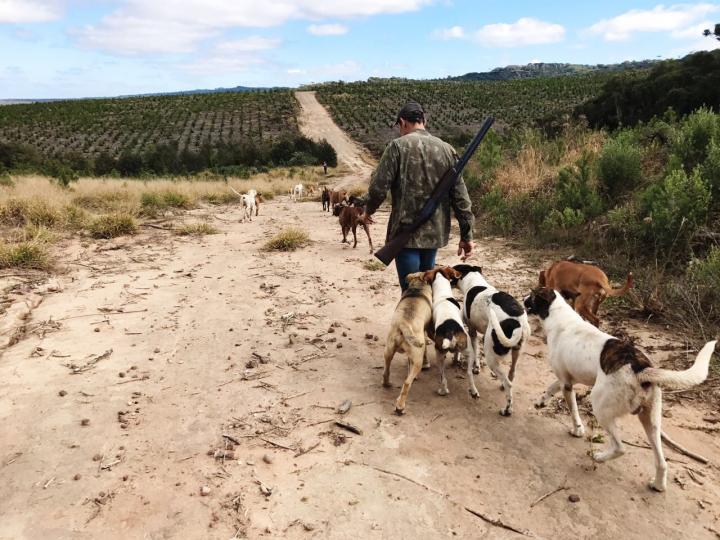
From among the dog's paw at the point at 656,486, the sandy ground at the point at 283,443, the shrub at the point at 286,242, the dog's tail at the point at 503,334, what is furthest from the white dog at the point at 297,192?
the dog's paw at the point at 656,486

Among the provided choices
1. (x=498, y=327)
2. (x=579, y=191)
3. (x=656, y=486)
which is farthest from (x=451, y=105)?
(x=656, y=486)

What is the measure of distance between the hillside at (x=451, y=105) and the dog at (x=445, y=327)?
3172cm

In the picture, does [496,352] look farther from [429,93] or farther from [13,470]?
[429,93]

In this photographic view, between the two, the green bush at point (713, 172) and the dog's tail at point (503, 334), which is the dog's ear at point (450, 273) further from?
the green bush at point (713, 172)

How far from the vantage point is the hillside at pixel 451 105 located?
153ft

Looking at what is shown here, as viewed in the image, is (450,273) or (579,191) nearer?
(450,273)

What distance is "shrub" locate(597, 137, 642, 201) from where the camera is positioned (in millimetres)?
7887

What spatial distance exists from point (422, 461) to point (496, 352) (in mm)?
1025

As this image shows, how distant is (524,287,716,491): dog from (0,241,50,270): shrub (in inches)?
283

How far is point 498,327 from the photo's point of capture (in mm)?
3400

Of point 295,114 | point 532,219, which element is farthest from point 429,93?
point 532,219

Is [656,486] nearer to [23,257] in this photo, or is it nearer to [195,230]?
[23,257]

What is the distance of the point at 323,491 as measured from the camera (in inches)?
109

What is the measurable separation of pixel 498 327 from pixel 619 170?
606 centimetres
